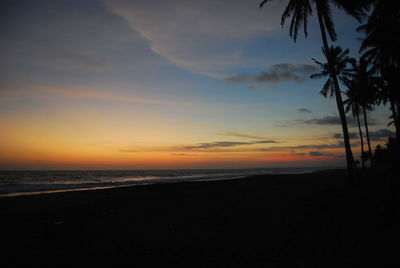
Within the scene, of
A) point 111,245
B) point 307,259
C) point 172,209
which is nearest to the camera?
point 307,259

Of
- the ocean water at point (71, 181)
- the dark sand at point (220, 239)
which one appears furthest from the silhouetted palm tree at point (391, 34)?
the ocean water at point (71, 181)

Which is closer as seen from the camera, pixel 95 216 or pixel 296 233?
pixel 296 233

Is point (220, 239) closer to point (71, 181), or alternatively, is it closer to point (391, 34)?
point (391, 34)

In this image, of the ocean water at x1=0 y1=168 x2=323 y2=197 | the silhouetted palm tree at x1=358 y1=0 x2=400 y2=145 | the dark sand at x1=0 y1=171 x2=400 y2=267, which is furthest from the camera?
the ocean water at x1=0 y1=168 x2=323 y2=197

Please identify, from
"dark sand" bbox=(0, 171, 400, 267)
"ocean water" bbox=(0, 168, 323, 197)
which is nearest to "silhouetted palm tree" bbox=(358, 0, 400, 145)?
"dark sand" bbox=(0, 171, 400, 267)

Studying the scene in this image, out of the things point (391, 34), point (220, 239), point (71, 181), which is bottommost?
point (71, 181)

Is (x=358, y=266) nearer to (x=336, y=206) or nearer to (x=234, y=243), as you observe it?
(x=234, y=243)

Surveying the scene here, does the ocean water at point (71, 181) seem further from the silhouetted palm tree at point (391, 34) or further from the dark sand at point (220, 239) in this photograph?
the silhouetted palm tree at point (391, 34)

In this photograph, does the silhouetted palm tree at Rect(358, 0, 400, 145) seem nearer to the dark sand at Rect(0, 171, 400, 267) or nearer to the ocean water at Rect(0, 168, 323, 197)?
the dark sand at Rect(0, 171, 400, 267)

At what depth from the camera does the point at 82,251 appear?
19.5 feet

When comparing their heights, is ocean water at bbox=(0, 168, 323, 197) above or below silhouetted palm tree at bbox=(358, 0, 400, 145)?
below

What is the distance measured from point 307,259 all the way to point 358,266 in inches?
37.9

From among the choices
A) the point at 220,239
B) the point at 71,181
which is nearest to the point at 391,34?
the point at 220,239

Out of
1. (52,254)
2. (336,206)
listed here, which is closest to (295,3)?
(336,206)
